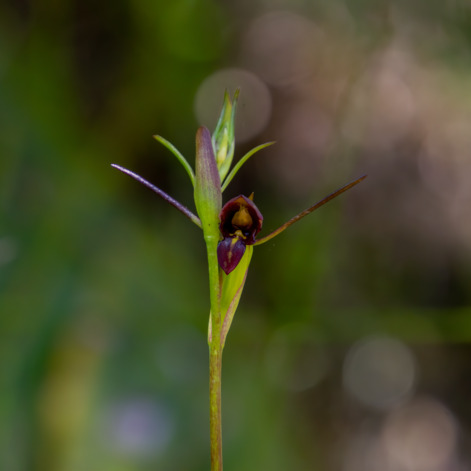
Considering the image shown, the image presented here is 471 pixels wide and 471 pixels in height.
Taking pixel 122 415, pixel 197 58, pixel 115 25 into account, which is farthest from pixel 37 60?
pixel 122 415

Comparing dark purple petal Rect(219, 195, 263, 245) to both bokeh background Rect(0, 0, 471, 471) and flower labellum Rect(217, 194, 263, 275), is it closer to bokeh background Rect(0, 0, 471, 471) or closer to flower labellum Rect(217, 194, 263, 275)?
flower labellum Rect(217, 194, 263, 275)

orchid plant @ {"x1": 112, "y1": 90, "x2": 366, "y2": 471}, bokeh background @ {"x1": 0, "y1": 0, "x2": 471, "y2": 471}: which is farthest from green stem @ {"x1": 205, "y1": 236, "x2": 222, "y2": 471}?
bokeh background @ {"x1": 0, "y1": 0, "x2": 471, "y2": 471}

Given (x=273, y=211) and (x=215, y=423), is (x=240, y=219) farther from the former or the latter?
(x=273, y=211)

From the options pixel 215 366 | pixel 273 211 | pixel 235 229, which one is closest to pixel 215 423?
pixel 215 366

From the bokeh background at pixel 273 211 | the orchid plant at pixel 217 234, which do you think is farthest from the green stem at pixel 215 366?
the bokeh background at pixel 273 211

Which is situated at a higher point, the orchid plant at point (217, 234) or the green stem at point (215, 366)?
the orchid plant at point (217, 234)

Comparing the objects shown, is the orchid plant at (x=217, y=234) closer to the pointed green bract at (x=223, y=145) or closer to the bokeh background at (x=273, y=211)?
the pointed green bract at (x=223, y=145)
